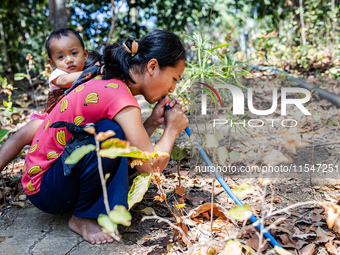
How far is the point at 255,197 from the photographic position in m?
1.71

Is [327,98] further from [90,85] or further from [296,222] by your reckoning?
[90,85]

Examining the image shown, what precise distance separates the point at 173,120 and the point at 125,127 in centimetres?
29

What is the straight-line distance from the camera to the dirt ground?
1267mm

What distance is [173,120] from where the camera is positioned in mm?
1500

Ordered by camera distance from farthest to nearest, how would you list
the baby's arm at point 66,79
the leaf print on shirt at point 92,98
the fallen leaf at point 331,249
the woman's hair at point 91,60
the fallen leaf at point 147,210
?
the woman's hair at point 91,60 < the baby's arm at point 66,79 < the fallen leaf at point 147,210 < the leaf print on shirt at point 92,98 < the fallen leaf at point 331,249

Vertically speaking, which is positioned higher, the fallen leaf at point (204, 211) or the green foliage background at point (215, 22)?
the green foliage background at point (215, 22)

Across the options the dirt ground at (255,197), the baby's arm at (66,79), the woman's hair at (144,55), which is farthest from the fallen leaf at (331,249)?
the baby's arm at (66,79)

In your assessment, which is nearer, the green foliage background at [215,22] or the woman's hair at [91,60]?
the woman's hair at [91,60]

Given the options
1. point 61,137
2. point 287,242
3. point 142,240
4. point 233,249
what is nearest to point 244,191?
point 233,249

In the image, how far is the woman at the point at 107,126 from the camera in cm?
132

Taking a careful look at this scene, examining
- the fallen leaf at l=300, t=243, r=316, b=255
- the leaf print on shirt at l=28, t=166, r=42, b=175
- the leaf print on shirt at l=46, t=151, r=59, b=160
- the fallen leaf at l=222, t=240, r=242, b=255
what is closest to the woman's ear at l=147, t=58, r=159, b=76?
the leaf print on shirt at l=46, t=151, r=59, b=160

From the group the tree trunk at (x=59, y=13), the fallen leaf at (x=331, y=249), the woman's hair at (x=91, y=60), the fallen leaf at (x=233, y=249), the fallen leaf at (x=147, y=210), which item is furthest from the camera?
the tree trunk at (x=59, y=13)

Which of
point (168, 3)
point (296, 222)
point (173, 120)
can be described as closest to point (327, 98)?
point (296, 222)

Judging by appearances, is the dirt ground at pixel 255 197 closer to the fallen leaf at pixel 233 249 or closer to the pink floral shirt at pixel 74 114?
the fallen leaf at pixel 233 249
